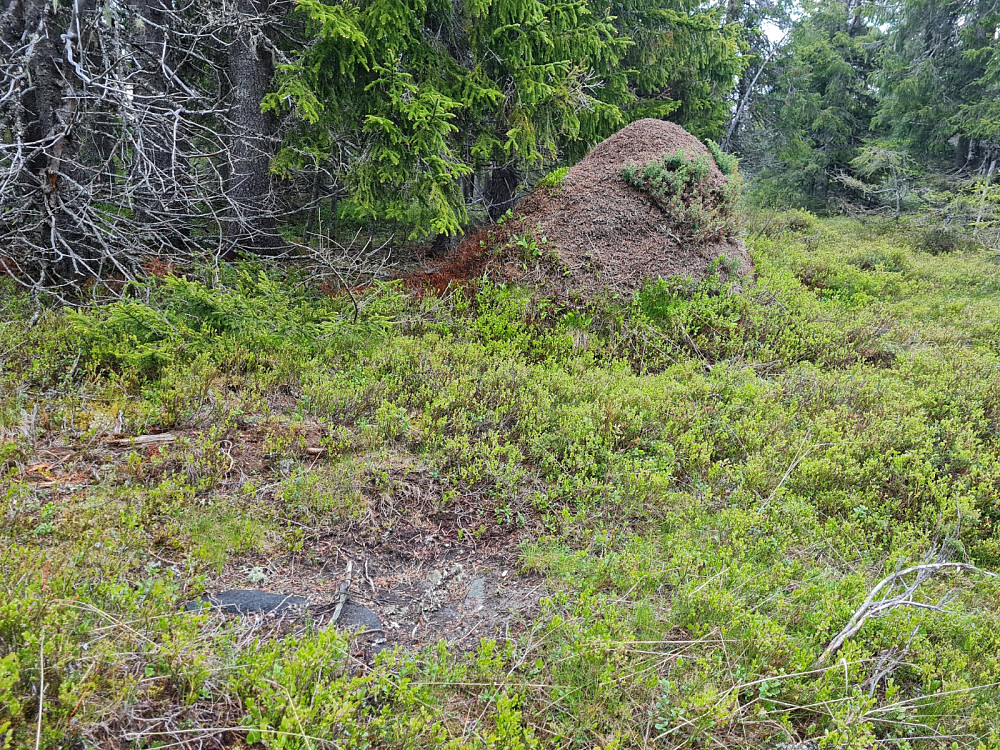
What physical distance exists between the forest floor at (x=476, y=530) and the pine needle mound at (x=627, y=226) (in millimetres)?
1072

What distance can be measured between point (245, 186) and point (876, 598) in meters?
8.71

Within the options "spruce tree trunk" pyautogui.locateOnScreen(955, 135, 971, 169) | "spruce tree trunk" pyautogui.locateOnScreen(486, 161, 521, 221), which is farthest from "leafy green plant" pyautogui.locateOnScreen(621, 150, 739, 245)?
"spruce tree trunk" pyautogui.locateOnScreen(955, 135, 971, 169)

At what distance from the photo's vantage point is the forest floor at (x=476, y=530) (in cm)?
249

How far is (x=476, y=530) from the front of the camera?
4.06 m

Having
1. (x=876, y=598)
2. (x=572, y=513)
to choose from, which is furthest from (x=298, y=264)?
(x=876, y=598)

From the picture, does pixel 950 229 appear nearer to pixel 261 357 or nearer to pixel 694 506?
pixel 694 506

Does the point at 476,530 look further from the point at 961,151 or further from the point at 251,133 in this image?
the point at 961,151

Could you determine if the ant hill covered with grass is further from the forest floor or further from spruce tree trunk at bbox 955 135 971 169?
spruce tree trunk at bbox 955 135 971 169

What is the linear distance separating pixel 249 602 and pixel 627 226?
23.4 feet

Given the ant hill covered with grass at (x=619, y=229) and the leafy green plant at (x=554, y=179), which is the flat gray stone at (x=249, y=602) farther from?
the leafy green plant at (x=554, y=179)

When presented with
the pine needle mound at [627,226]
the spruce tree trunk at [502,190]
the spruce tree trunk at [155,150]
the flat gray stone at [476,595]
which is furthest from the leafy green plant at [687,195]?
the flat gray stone at [476,595]

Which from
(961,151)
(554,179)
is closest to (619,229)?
(554,179)

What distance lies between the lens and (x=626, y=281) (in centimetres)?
775

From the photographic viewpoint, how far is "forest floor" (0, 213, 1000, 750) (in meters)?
2.49
